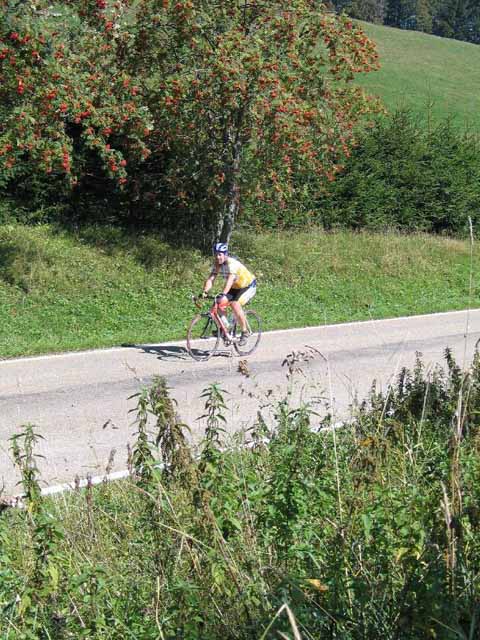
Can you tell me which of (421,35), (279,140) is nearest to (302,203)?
(279,140)

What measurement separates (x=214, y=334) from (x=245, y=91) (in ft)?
18.9

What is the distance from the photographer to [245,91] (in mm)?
16828

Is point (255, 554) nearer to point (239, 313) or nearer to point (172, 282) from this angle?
point (239, 313)

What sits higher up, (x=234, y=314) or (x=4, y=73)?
(x=4, y=73)

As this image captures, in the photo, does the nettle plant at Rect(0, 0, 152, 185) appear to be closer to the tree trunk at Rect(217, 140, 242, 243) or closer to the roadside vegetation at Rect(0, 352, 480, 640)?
the tree trunk at Rect(217, 140, 242, 243)

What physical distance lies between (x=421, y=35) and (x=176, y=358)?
263 feet

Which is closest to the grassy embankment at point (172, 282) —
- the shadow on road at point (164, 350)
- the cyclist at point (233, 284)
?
the shadow on road at point (164, 350)

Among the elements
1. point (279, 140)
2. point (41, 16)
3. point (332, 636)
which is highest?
point (41, 16)

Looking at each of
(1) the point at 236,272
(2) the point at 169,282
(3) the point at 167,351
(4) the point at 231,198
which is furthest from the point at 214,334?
(4) the point at 231,198

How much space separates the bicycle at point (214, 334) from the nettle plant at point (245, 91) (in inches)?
203

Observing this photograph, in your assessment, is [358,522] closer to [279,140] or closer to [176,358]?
[176,358]

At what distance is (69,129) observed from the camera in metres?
20.2

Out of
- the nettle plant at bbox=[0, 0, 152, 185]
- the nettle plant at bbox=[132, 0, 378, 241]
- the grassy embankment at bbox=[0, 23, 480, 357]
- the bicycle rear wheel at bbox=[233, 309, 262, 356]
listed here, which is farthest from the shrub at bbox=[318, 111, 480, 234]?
the bicycle rear wheel at bbox=[233, 309, 262, 356]

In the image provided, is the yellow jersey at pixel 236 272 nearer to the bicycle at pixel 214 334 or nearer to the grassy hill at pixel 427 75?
the bicycle at pixel 214 334
